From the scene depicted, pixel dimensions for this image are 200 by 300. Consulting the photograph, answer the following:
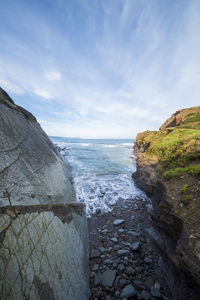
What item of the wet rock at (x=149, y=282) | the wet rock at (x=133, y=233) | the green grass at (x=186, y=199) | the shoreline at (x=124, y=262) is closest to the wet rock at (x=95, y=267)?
the shoreline at (x=124, y=262)

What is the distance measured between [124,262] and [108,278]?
695 mm

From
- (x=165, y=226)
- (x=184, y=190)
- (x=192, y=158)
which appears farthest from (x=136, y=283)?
(x=192, y=158)

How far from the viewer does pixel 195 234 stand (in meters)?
2.21

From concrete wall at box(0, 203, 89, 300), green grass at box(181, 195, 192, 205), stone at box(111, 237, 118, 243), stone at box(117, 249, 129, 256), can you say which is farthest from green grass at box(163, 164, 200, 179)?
concrete wall at box(0, 203, 89, 300)

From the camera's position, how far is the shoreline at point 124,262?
274 centimetres

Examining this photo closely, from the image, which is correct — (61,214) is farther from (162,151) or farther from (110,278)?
(162,151)

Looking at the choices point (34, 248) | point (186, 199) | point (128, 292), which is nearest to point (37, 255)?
point (34, 248)

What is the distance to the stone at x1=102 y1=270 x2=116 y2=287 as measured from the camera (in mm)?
2917

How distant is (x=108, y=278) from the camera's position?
3.03 metres

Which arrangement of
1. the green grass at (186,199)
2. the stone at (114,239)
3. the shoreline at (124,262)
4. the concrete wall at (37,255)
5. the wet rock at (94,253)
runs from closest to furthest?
the concrete wall at (37,255)
the shoreline at (124,262)
the green grass at (186,199)
the wet rock at (94,253)
the stone at (114,239)

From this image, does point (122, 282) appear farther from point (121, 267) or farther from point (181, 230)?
point (181, 230)

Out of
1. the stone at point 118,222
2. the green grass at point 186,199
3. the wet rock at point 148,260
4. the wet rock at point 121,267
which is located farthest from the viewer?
the stone at point 118,222

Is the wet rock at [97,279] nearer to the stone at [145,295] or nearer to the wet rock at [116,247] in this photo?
the wet rock at [116,247]

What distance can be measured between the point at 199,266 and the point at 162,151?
7.00 meters
